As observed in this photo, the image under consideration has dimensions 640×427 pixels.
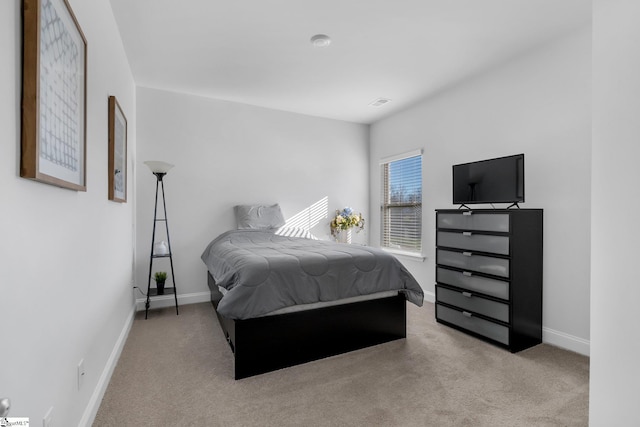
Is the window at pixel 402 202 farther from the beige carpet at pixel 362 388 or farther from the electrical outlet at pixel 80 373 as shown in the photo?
the electrical outlet at pixel 80 373

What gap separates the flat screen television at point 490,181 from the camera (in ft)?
9.11

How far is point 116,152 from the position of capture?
95.5 inches

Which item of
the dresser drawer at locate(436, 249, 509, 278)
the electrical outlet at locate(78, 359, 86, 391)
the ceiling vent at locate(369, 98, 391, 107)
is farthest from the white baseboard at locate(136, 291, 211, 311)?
the ceiling vent at locate(369, 98, 391, 107)

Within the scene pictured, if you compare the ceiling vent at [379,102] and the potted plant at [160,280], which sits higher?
the ceiling vent at [379,102]

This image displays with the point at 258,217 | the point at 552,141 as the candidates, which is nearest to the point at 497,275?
the point at 552,141

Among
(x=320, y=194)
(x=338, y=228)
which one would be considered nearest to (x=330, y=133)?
(x=320, y=194)

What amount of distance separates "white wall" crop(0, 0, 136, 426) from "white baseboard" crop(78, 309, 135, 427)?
1 centimetres

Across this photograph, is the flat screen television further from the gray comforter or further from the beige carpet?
the beige carpet

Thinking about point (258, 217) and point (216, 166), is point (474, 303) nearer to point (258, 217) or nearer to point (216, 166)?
point (258, 217)

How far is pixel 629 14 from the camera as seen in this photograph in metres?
1.25

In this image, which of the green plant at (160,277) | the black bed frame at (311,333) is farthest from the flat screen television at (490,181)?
the green plant at (160,277)

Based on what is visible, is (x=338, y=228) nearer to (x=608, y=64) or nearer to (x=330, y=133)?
(x=330, y=133)

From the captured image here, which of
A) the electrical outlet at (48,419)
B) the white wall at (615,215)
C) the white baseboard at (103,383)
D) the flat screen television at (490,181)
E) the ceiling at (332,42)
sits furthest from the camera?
the flat screen television at (490,181)

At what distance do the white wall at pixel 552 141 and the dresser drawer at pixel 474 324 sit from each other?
1.61ft
